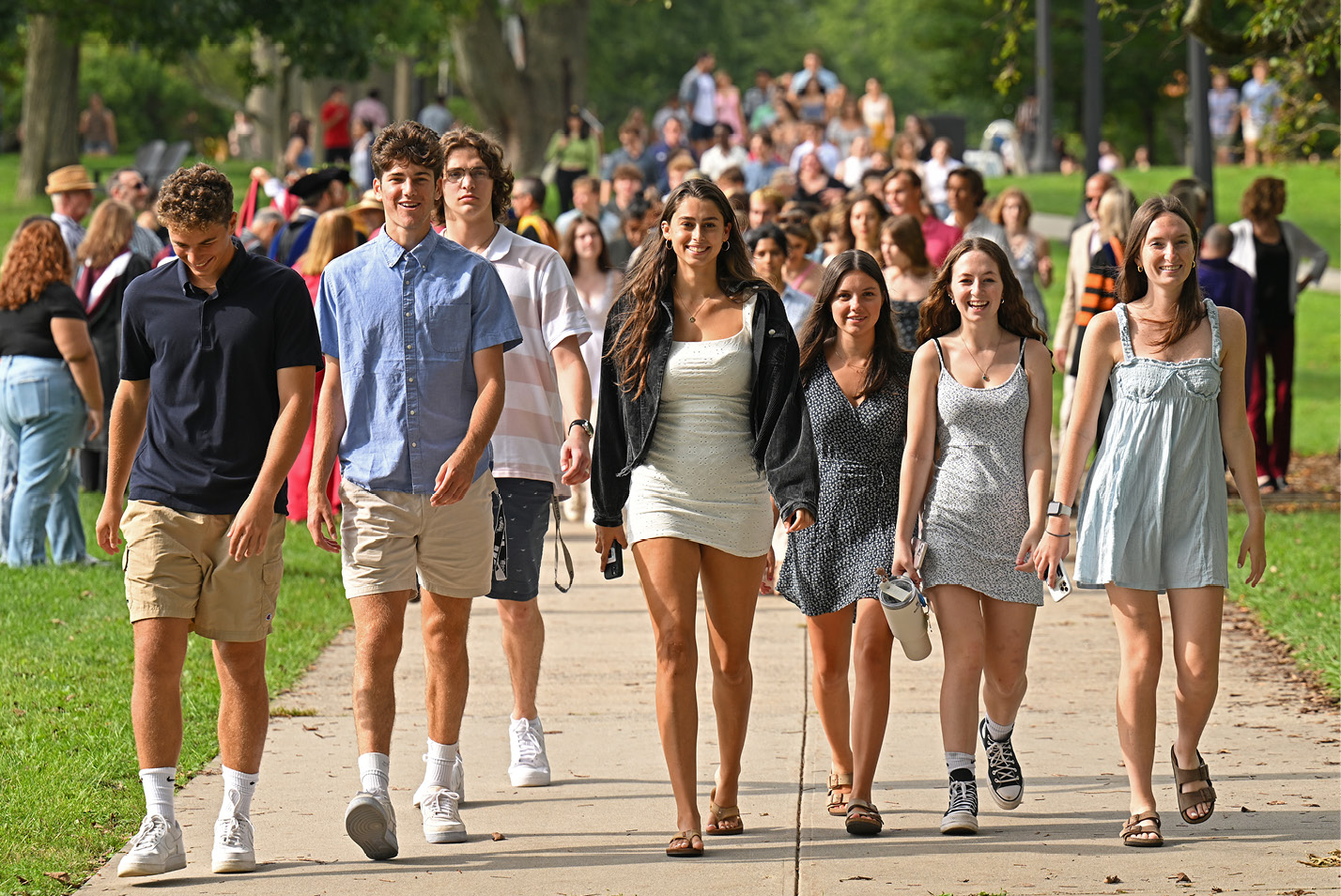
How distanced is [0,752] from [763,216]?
6.03m

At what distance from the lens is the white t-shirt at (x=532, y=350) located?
6125 mm

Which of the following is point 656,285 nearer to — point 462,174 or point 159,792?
point 462,174

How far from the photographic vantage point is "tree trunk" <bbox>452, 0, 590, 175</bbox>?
35500 millimetres

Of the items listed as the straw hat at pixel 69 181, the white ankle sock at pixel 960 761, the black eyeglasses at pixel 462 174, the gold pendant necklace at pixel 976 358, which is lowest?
the white ankle sock at pixel 960 761

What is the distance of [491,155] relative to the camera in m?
6.17

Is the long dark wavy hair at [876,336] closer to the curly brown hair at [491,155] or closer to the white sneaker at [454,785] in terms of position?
the curly brown hair at [491,155]

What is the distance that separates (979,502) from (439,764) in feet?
6.22

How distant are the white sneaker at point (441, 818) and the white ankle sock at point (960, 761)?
1543mm

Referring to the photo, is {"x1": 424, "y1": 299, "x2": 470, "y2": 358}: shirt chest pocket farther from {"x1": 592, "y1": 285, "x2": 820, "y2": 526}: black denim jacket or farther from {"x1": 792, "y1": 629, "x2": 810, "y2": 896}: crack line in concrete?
{"x1": 792, "y1": 629, "x2": 810, "y2": 896}: crack line in concrete

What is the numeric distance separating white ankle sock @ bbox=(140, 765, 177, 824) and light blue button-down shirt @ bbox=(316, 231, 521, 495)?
3.37ft

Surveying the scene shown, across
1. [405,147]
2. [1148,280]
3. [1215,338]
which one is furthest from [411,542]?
[1215,338]

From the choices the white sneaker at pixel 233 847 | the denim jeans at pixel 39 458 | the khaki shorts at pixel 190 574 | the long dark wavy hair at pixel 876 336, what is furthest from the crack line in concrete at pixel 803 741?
the denim jeans at pixel 39 458

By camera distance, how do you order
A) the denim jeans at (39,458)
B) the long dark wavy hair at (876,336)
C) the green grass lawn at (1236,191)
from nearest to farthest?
1. the long dark wavy hair at (876,336)
2. the denim jeans at (39,458)
3. the green grass lawn at (1236,191)

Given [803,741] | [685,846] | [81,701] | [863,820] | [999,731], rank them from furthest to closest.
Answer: [81,701] → [803,741] → [999,731] → [863,820] → [685,846]
